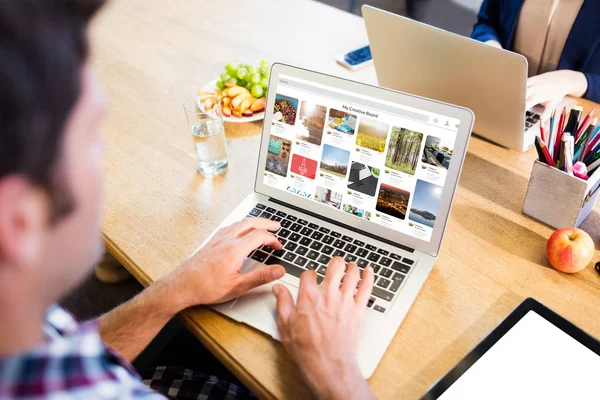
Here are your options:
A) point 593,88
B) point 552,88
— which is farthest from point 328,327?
point 593,88

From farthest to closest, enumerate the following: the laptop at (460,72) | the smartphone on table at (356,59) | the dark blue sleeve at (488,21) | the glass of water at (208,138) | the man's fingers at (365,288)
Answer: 1. the dark blue sleeve at (488,21)
2. the smartphone on table at (356,59)
3. the glass of water at (208,138)
4. the laptop at (460,72)
5. the man's fingers at (365,288)

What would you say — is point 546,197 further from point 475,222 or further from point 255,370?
point 255,370

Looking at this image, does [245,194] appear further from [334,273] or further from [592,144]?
[592,144]

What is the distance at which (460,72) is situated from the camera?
110 cm

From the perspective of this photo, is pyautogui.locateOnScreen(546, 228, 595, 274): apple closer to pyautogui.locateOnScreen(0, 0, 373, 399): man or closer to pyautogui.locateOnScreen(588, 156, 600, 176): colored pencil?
pyautogui.locateOnScreen(588, 156, 600, 176): colored pencil

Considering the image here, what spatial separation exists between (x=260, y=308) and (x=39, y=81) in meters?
0.56

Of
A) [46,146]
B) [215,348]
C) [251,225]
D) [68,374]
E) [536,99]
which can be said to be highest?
[46,146]

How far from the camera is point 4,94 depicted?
0.37 m

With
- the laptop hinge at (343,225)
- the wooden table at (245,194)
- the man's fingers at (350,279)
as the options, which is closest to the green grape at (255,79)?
the wooden table at (245,194)

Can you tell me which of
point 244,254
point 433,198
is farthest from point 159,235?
point 433,198

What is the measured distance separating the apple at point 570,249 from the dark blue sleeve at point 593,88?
23.8 inches

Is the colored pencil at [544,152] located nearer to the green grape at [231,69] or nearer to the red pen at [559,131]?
the red pen at [559,131]

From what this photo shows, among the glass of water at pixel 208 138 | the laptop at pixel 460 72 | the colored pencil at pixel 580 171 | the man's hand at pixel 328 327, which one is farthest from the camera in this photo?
the glass of water at pixel 208 138

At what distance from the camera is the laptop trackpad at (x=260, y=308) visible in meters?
0.82
